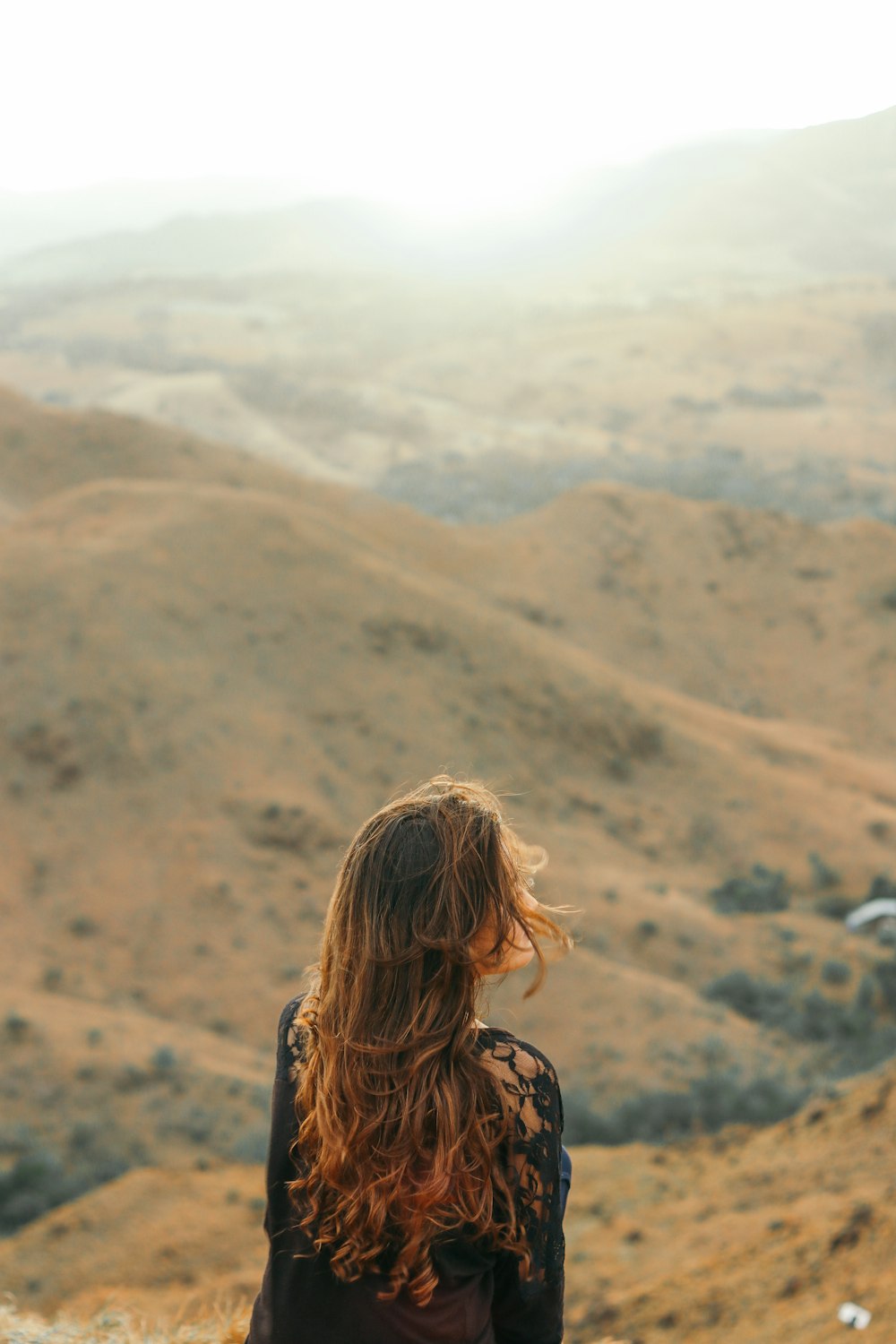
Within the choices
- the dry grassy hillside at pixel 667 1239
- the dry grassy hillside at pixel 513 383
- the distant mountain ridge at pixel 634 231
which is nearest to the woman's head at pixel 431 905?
the dry grassy hillside at pixel 667 1239

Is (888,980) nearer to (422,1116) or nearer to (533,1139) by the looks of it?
(533,1139)

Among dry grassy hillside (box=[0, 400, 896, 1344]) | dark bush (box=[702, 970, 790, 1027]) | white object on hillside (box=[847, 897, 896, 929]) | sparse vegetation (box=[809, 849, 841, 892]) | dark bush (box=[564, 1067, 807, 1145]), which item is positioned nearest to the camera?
dry grassy hillside (box=[0, 400, 896, 1344])

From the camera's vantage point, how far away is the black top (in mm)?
1821

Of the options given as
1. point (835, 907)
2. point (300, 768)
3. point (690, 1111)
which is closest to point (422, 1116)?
point (690, 1111)

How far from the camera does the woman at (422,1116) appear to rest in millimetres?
1786

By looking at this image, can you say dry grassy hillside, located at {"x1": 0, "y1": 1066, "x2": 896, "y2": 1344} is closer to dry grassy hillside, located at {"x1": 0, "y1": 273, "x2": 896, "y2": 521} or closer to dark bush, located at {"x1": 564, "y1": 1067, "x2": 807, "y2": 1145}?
dark bush, located at {"x1": 564, "y1": 1067, "x2": 807, "y2": 1145}

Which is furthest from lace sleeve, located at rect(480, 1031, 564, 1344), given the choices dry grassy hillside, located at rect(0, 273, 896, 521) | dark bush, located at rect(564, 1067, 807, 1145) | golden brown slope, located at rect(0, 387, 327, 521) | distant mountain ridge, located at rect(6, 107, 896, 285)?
distant mountain ridge, located at rect(6, 107, 896, 285)

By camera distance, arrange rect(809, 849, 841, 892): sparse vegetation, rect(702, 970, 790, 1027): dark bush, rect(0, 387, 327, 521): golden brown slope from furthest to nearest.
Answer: rect(0, 387, 327, 521): golden brown slope
rect(809, 849, 841, 892): sparse vegetation
rect(702, 970, 790, 1027): dark bush

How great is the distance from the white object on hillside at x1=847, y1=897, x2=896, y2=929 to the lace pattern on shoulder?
11.0 metres

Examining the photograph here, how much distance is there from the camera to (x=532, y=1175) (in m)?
1.86

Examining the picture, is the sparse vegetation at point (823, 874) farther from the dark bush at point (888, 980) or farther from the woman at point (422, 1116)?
the woman at point (422, 1116)

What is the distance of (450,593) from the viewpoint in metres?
17.5

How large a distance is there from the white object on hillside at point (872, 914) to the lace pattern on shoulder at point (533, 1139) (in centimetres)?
1102

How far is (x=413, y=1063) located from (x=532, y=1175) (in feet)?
1.02
